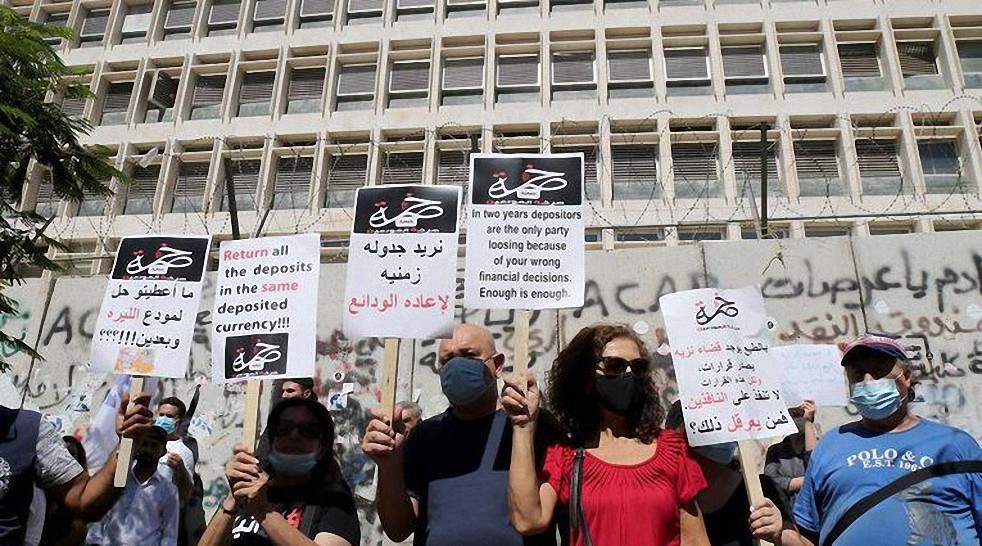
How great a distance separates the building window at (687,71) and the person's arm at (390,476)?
2068 cm

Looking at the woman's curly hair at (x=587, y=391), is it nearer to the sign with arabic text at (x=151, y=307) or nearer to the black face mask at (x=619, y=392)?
the black face mask at (x=619, y=392)

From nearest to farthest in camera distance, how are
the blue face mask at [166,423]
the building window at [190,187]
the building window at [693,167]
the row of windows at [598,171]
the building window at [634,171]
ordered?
1. the blue face mask at [166,423]
2. the row of windows at [598,171]
3. the building window at [634,171]
4. the building window at [693,167]
5. the building window at [190,187]

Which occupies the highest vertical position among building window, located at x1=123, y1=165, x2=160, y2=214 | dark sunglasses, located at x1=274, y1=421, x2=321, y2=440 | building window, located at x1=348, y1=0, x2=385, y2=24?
building window, located at x1=348, y1=0, x2=385, y2=24

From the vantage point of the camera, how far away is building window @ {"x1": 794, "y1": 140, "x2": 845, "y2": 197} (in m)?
20.1

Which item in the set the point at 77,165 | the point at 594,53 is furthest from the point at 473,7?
the point at 77,165

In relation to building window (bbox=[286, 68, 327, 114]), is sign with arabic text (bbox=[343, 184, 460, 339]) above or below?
below

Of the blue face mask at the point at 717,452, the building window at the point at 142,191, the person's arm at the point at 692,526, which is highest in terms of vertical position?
the building window at the point at 142,191

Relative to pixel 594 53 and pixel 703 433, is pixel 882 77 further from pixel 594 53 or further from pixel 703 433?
pixel 703 433

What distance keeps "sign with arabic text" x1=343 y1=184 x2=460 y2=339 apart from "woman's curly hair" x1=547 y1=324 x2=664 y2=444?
2.02 feet

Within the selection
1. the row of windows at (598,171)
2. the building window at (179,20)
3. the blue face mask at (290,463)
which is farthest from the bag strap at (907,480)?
the building window at (179,20)

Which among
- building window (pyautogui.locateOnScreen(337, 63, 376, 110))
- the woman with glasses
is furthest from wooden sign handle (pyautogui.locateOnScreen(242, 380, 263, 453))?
building window (pyautogui.locateOnScreen(337, 63, 376, 110))

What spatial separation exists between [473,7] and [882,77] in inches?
543

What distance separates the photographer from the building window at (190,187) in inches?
864

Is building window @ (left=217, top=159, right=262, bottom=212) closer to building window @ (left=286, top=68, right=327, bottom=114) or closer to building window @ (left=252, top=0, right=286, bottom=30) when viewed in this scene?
building window @ (left=286, top=68, right=327, bottom=114)
